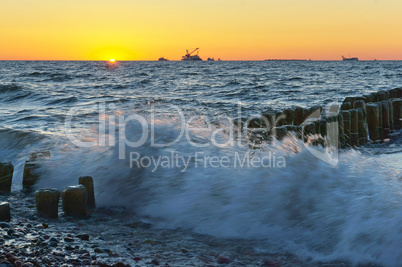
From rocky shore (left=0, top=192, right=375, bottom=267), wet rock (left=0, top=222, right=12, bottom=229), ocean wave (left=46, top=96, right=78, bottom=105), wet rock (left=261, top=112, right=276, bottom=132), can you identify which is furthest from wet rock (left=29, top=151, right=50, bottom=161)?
ocean wave (left=46, top=96, right=78, bottom=105)

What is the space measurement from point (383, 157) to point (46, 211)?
575cm

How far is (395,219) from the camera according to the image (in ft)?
11.5

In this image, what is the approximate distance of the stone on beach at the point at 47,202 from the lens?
3803mm

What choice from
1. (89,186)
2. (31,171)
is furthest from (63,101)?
(89,186)

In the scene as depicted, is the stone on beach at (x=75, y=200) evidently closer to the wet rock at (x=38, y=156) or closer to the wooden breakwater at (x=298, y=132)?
the wooden breakwater at (x=298, y=132)

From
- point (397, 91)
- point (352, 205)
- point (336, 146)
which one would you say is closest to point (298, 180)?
point (352, 205)

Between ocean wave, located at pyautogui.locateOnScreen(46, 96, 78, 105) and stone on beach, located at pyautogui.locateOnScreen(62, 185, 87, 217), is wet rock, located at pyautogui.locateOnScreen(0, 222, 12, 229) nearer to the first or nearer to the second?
stone on beach, located at pyautogui.locateOnScreen(62, 185, 87, 217)

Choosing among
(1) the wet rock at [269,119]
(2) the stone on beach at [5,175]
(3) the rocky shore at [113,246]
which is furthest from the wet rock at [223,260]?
(1) the wet rock at [269,119]

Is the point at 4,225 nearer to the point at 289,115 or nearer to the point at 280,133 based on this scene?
the point at 280,133

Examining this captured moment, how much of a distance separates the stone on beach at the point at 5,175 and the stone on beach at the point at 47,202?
109 centimetres

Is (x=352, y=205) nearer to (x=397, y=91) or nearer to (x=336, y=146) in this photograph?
(x=336, y=146)

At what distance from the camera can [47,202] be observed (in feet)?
12.5

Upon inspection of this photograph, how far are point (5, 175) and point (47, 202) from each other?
123cm

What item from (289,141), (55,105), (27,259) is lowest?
(27,259)
